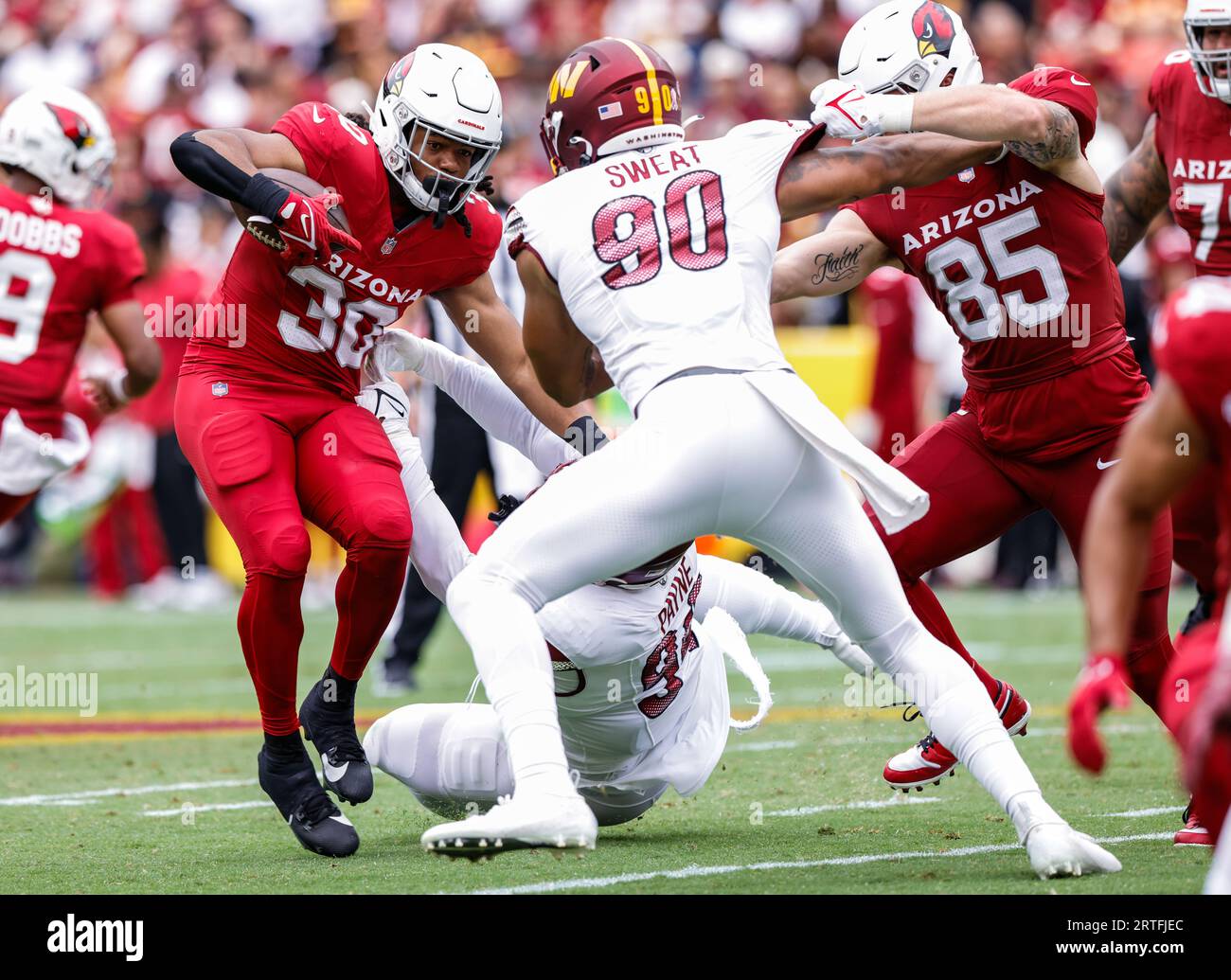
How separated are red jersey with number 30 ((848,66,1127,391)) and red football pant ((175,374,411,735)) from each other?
5.51 feet

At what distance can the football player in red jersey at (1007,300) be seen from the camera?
15.8 feet

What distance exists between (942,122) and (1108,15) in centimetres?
1125

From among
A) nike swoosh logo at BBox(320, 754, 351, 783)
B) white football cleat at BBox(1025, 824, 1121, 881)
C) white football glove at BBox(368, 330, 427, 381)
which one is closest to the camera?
white football cleat at BBox(1025, 824, 1121, 881)

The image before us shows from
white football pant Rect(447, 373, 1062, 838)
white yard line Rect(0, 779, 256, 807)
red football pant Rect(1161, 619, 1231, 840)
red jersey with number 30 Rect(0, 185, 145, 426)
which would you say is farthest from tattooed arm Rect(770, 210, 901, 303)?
white yard line Rect(0, 779, 256, 807)

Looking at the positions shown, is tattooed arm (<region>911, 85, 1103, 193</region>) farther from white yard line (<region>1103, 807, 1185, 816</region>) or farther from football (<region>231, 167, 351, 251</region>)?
white yard line (<region>1103, 807, 1185, 816</region>)

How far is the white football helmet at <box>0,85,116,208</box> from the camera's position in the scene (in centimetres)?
628

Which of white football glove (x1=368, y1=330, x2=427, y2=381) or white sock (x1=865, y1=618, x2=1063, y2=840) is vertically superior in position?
white football glove (x1=368, y1=330, x2=427, y2=381)

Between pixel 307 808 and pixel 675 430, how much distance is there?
1717 millimetres

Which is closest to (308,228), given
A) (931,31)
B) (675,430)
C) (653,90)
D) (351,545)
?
(351,545)

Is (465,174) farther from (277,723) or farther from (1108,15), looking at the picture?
(1108,15)

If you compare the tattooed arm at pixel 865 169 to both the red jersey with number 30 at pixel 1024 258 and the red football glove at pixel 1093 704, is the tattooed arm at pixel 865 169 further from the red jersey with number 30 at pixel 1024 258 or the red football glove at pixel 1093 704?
the red football glove at pixel 1093 704

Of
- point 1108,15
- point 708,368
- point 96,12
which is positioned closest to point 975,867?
point 708,368

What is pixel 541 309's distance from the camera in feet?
13.9

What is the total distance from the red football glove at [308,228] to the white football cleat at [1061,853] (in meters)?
2.35
